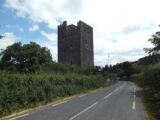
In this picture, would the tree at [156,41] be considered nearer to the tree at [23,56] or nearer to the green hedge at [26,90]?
the green hedge at [26,90]

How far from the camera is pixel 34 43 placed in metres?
55.2

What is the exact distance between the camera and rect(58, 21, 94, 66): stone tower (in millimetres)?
72188

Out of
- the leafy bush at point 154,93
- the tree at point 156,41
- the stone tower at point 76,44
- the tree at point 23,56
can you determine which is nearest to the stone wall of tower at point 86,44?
the stone tower at point 76,44

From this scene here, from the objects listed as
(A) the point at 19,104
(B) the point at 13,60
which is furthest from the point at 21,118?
(B) the point at 13,60

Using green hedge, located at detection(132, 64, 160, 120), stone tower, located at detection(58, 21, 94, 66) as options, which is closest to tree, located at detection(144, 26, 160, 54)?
green hedge, located at detection(132, 64, 160, 120)

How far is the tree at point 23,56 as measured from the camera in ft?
174

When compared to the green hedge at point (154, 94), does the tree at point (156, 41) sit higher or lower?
higher

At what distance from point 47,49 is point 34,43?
3744 millimetres

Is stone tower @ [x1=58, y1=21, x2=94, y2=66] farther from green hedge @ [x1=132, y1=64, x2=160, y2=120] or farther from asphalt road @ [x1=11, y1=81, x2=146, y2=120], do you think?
asphalt road @ [x1=11, y1=81, x2=146, y2=120]

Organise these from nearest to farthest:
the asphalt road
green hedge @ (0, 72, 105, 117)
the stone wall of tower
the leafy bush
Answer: the asphalt road
green hedge @ (0, 72, 105, 117)
the leafy bush
the stone wall of tower

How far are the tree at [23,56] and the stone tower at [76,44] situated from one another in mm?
18818

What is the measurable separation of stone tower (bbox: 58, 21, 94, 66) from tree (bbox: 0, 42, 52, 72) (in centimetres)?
1882

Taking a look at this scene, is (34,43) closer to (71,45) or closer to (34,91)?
(71,45)

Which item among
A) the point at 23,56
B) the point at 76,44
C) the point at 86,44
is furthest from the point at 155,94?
the point at 86,44
